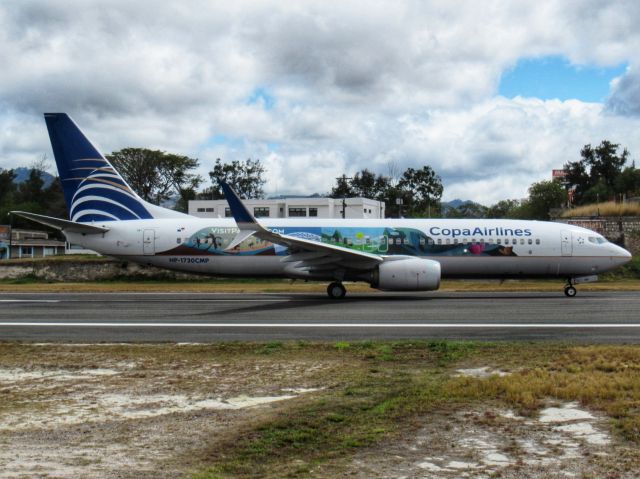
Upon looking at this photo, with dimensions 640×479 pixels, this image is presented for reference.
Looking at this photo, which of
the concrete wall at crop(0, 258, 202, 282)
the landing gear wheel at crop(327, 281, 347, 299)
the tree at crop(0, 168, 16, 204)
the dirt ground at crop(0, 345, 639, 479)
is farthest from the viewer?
the tree at crop(0, 168, 16, 204)

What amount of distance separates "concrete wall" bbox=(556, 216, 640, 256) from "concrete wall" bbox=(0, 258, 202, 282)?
94.7 ft

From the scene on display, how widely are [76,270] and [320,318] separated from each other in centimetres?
2842

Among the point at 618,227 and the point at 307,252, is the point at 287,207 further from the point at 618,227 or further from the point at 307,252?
the point at 307,252

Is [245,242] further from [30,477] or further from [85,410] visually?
[30,477]

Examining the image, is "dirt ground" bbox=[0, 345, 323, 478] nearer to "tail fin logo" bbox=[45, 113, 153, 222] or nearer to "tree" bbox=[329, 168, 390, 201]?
"tail fin logo" bbox=[45, 113, 153, 222]

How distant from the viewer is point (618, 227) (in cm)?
4584

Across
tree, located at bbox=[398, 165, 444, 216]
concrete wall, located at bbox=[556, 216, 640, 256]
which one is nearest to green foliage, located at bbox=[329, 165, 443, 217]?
tree, located at bbox=[398, 165, 444, 216]

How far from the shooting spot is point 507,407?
313 inches

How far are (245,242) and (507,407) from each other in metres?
19.3

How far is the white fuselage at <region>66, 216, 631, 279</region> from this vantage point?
2639 cm

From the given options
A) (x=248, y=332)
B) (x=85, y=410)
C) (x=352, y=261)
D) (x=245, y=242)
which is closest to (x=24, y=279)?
(x=245, y=242)

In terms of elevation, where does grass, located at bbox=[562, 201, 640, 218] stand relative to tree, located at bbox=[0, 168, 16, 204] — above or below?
below

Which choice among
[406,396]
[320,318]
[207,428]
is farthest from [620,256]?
[207,428]

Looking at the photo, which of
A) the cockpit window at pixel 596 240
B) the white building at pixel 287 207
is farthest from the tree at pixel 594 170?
the cockpit window at pixel 596 240
